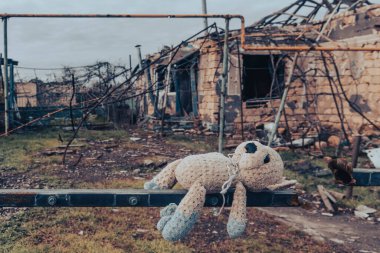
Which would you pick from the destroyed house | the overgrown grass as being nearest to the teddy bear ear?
the overgrown grass

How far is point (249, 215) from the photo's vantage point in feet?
16.6

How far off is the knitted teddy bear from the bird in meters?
0.25

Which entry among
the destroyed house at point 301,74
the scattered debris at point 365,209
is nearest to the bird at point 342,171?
the scattered debris at point 365,209

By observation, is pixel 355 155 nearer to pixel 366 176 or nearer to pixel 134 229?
pixel 134 229

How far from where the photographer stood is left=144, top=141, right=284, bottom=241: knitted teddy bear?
164cm

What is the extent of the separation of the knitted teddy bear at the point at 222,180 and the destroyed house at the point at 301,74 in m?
7.47

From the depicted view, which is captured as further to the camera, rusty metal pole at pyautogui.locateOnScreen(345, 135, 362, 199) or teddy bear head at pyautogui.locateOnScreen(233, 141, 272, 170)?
rusty metal pole at pyautogui.locateOnScreen(345, 135, 362, 199)

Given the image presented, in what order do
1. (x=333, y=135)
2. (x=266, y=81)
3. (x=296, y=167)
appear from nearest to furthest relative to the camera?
(x=296, y=167) → (x=333, y=135) → (x=266, y=81)

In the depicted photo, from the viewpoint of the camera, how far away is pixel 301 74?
11703 mm

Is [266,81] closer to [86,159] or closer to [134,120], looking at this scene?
[134,120]

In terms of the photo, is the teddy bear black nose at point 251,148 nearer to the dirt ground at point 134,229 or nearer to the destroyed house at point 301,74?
the dirt ground at point 134,229

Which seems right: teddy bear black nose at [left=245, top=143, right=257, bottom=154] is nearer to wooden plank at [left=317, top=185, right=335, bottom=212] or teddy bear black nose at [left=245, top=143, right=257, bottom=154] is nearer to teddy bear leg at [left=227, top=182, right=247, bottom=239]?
teddy bear leg at [left=227, top=182, right=247, bottom=239]

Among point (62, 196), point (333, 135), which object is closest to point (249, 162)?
point (62, 196)

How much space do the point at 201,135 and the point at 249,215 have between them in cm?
785
